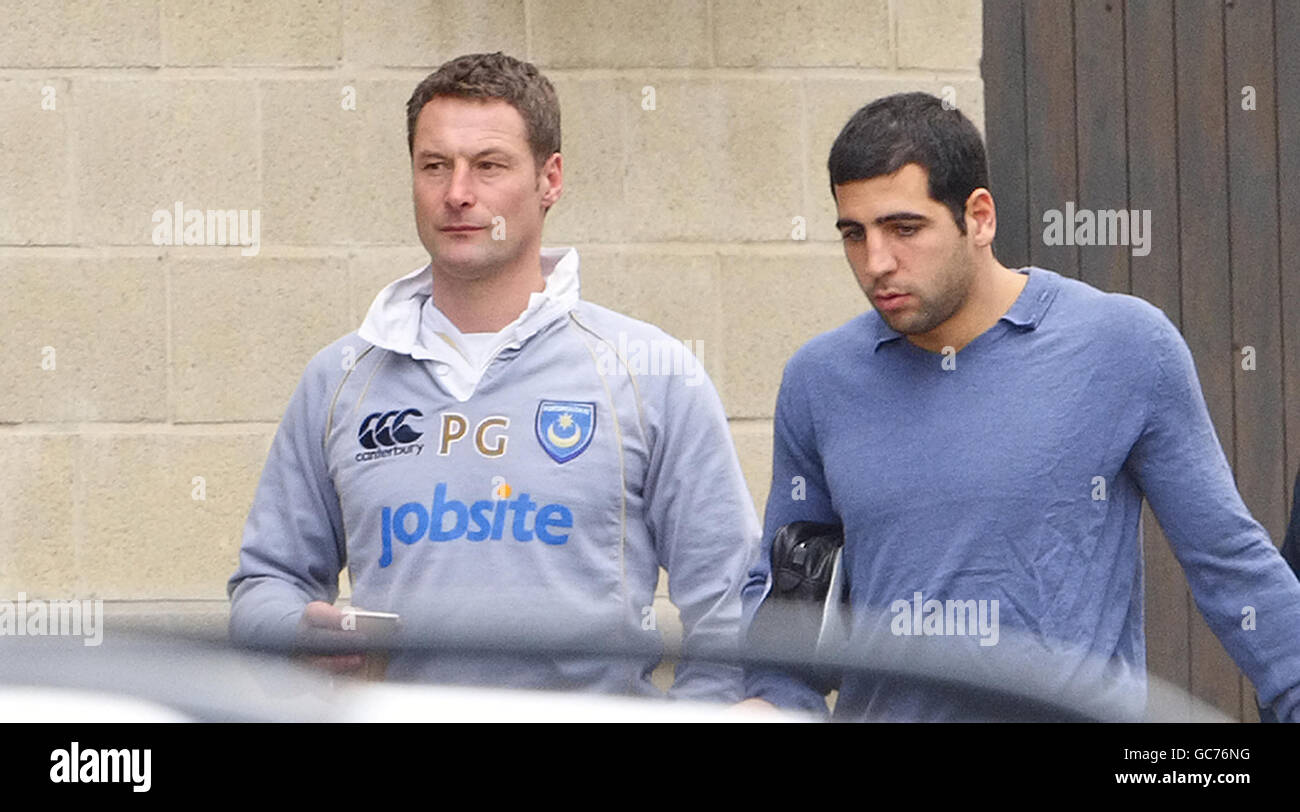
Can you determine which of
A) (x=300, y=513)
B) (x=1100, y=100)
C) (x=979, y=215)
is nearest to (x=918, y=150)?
(x=979, y=215)

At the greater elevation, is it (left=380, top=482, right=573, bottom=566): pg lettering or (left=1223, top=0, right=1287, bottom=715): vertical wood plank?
(left=1223, top=0, right=1287, bottom=715): vertical wood plank

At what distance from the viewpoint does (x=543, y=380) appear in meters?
2.81

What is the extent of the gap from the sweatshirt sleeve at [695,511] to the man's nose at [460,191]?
0.46 metres

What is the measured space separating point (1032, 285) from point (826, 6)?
2313mm

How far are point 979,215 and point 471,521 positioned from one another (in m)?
0.95

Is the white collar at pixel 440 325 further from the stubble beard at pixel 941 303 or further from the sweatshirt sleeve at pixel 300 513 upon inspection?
the stubble beard at pixel 941 303

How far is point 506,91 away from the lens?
2924 millimetres

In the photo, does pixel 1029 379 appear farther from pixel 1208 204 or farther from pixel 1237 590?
pixel 1208 204

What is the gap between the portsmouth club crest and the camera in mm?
2723

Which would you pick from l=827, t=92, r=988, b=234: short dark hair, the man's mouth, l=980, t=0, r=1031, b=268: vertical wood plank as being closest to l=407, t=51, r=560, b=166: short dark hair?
l=827, t=92, r=988, b=234: short dark hair

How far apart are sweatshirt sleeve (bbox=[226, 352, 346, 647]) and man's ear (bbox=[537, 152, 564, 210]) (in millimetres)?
499

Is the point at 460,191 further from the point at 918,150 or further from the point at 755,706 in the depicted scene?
the point at 755,706

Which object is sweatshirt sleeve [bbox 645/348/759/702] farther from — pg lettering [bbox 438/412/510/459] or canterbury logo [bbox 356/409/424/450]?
canterbury logo [bbox 356/409/424/450]
